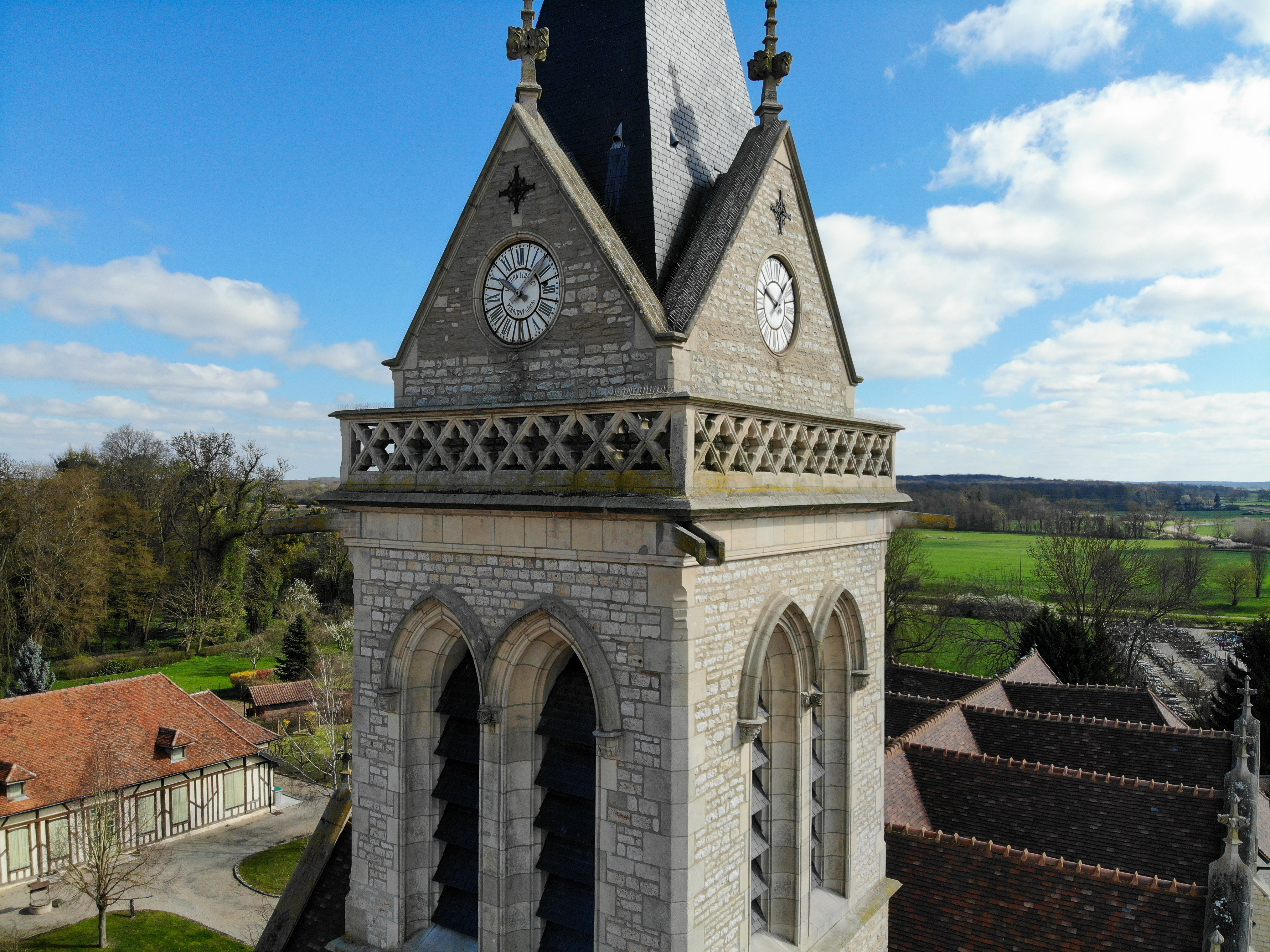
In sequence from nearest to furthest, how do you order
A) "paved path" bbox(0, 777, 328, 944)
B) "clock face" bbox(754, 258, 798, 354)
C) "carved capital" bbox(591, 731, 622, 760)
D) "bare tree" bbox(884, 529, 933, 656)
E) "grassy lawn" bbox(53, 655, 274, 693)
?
"carved capital" bbox(591, 731, 622, 760) → "clock face" bbox(754, 258, 798, 354) → "paved path" bbox(0, 777, 328, 944) → "grassy lawn" bbox(53, 655, 274, 693) → "bare tree" bbox(884, 529, 933, 656)

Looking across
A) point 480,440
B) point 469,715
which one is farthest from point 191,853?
point 480,440

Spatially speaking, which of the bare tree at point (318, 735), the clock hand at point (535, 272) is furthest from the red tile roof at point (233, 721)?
the clock hand at point (535, 272)

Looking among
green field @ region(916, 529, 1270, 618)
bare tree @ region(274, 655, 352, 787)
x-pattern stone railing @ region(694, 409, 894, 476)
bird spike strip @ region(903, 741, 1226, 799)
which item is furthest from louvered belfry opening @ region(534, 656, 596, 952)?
green field @ region(916, 529, 1270, 618)

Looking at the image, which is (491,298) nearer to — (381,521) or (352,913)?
(381,521)

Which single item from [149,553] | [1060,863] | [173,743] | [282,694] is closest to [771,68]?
[1060,863]

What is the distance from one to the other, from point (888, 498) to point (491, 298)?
5.17 m

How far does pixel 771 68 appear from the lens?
8.78m

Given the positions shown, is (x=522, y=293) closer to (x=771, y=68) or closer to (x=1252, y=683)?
(x=771, y=68)

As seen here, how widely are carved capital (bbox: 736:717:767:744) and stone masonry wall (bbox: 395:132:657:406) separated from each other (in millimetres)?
3167

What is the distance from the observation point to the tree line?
4103 centimetres

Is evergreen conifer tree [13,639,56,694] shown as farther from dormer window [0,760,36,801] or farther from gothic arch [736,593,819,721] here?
gothic arch [736,593,819,721]

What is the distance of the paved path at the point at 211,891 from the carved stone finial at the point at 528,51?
21406 mm

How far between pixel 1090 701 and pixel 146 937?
82.4 ft

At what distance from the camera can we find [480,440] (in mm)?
7562
